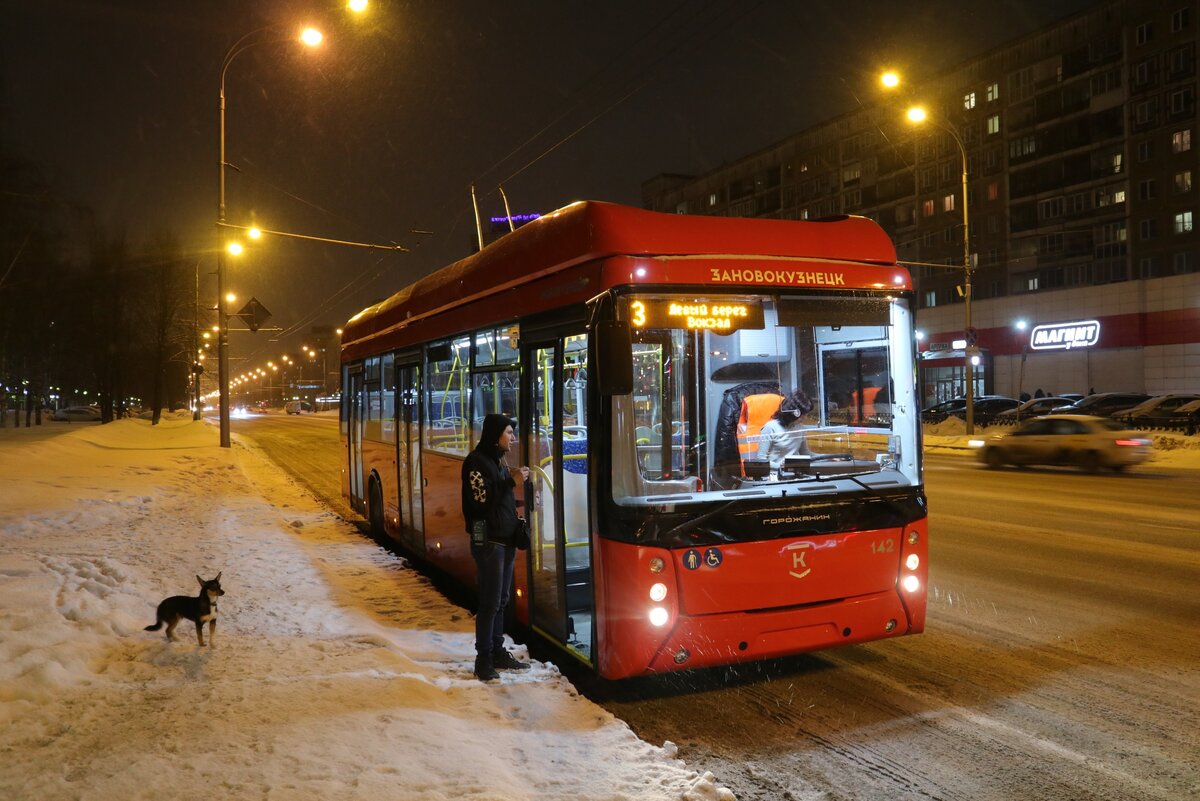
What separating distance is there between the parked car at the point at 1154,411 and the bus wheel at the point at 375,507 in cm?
3372

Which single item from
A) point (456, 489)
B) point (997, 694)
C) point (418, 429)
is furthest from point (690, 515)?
point (418, 429)

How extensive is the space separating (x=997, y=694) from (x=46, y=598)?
6.90m

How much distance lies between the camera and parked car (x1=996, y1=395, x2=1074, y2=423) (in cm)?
4181

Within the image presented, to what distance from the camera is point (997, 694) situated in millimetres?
5766

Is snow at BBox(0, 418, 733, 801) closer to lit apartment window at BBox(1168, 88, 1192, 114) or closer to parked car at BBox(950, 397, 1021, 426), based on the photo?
parked car at BBox(950, 397, 1021, 426)

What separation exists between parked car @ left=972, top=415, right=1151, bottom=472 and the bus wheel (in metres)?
16.4

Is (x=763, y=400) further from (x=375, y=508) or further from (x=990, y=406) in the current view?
(x=990, y=406)

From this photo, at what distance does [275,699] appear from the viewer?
5148 mm

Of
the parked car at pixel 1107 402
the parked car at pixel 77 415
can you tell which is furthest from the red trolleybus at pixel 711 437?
the parked car at pixel 77 415

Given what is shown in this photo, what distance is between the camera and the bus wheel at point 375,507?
40.1ft

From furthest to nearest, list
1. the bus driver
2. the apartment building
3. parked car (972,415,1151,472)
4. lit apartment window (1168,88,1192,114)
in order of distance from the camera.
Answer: lit apartment window (1168,88,1192,114)
the apartment building
parked car (972,415,1151,472)
the bus driver

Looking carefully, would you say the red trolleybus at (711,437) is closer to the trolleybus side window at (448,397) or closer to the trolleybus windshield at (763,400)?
the trolleybus windshield at (763,400)

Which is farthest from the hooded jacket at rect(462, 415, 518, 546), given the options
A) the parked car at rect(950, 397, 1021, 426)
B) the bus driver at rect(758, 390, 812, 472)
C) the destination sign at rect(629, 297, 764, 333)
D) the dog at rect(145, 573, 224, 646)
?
the parked car at rect(950, 397, 1021, 426)

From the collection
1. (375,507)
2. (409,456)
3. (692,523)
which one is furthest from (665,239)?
(375,507)
